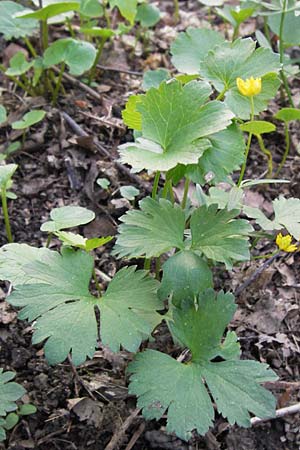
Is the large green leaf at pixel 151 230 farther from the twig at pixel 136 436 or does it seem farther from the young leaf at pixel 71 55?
the young leaf at pixel 71 55

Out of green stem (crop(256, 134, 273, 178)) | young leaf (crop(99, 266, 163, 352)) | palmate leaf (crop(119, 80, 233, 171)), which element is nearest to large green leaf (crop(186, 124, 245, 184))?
palmate leaf (crop(119, 80, 233, 171))

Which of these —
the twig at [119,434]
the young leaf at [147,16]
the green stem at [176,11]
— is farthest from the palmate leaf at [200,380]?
the green stem at [176,11]

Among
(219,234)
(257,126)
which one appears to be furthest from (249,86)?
(219,234)

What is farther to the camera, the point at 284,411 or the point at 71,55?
the point at 71,55

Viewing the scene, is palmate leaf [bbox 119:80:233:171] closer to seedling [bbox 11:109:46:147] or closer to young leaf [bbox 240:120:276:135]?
young leaf [bbox 240:120:276:135]

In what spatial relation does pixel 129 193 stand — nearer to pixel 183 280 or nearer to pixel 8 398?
pixel 183 280

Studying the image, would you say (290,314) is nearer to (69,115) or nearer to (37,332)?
(37,332)

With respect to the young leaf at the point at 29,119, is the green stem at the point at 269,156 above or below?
below
